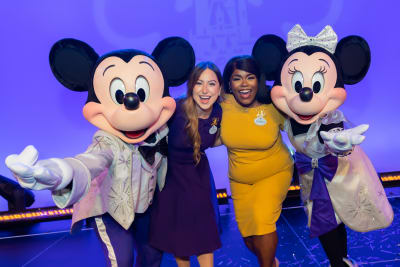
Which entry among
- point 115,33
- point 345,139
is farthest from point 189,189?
point 115,33

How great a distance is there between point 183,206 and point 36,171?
961 mm

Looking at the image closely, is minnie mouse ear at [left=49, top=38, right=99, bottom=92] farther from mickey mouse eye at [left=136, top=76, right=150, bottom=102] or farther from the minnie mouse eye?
the minnie mouse eye

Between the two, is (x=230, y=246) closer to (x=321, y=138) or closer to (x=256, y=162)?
(x=256, y=162)

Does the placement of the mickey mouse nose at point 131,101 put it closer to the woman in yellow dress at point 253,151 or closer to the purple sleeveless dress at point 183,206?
the purple sleeveless dress at point 183,206

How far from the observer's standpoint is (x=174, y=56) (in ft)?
6.57

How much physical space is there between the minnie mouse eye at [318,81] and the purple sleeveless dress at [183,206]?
0.66 metres

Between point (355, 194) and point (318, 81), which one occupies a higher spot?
point (318, 81)

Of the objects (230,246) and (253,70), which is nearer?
(253,70)

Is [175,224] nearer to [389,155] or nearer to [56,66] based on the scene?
[56,66]

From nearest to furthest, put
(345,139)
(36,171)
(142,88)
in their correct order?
(36,171), (345,139), (142,88)

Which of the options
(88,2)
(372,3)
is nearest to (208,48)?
(88,2)

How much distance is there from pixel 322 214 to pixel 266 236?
344 mm

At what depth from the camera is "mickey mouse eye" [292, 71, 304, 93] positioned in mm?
1920

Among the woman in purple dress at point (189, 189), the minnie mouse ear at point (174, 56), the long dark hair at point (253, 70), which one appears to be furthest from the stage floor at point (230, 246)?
the minnie mouse ear at point (174, 56)
